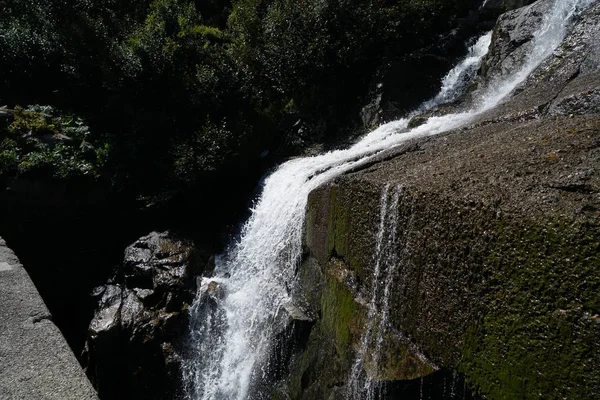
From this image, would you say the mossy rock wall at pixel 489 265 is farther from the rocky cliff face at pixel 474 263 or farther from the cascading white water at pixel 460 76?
the cascading white water at pixel 460 76

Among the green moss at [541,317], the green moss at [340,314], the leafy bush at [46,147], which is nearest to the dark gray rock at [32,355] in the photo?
the green moss at [541,317]

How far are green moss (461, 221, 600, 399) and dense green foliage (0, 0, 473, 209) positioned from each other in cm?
675

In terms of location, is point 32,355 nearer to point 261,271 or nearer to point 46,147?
point 261,271

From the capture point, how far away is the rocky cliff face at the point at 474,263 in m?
2.08

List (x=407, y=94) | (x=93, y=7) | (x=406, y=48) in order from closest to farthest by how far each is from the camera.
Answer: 1. (x=407, y=94)
2. (x=406, y=48)
3. (x=93, y=7)

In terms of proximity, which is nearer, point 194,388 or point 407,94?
point 194,388

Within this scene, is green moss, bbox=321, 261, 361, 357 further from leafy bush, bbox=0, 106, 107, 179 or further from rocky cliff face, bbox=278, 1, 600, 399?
leafy bush, bbox=0, 106, 107, 179

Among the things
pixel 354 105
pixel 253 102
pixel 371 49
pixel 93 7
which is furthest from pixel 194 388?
pixel 93 7

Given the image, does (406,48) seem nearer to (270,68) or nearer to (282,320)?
(270,68)

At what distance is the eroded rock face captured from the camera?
6938 mm

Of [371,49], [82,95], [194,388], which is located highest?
[371,49]

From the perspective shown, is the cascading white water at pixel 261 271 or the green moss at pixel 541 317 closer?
the green moss at pixel 541 317

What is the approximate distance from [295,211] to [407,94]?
15.9 ft

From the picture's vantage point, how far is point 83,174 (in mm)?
8742
